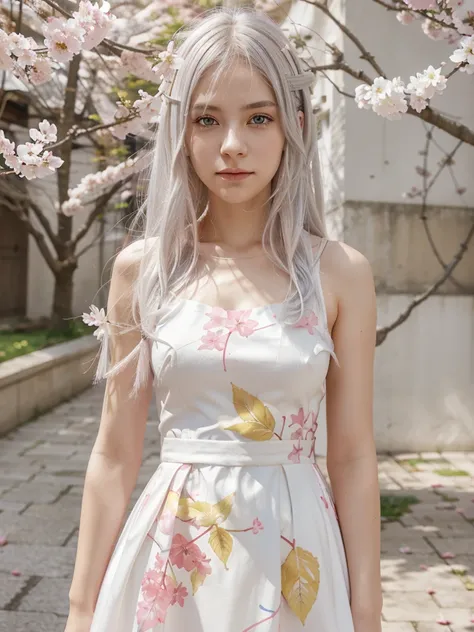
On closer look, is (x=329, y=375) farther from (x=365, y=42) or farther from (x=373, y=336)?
(x=365, y=42)

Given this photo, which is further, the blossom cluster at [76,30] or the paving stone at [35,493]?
the paving stone at [35,493]

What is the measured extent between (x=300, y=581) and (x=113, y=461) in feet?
1.59

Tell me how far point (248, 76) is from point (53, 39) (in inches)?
53.5

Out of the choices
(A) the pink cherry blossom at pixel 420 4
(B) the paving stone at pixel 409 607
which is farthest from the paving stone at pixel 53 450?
(A) the pink cherry blossom at pixel 420 4

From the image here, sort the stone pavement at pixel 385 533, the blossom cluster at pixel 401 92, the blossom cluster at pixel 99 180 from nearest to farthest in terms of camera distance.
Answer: the blossom cluster at pixel 401 92 < the stone pavement at pixel 385 533 < the blossom cluster at pixel 99 180

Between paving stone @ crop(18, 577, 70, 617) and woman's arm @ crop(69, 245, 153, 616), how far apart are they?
86.7 inches

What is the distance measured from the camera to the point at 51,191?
48.2ft

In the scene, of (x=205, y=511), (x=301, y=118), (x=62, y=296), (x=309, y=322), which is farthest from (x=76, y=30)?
(x=62, y=296)

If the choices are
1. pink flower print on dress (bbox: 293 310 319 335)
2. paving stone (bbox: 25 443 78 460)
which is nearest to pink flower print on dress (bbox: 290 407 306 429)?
pink flower print on dress (bbox: 293 310 319 335)

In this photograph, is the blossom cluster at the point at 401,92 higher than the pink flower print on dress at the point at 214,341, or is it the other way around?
the blossom cluster at the point at 401,92

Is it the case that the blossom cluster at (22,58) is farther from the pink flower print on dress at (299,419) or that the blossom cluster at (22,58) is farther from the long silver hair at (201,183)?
the pink flower print on dress at (299,419)

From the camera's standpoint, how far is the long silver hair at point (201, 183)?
161 centimetres

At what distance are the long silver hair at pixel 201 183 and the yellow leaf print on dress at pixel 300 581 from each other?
0.48 m

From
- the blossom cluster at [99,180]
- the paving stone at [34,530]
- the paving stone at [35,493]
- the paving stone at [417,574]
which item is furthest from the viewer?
the blossom cluster at [99,180]
